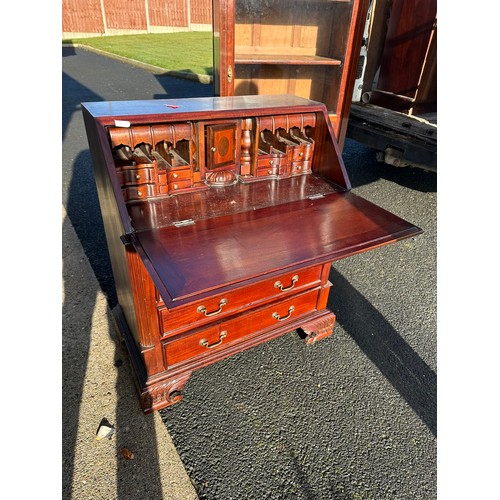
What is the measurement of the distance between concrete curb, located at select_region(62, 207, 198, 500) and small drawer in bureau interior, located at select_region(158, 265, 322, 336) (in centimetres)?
62

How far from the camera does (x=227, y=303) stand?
80.1 inches

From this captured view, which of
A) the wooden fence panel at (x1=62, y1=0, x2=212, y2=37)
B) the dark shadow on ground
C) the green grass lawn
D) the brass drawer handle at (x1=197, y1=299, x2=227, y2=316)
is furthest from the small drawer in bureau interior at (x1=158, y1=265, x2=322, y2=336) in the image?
the wooden fence panel at (x1=62, y1=0, x2=212, y2=37)

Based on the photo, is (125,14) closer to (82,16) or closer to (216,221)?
(82,16)

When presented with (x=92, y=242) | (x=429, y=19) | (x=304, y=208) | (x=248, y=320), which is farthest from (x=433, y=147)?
(x=92, y=242)

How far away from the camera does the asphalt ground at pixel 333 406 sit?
74.5 inches

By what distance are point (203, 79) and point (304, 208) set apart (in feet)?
34.5

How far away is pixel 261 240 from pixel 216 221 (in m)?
0.28

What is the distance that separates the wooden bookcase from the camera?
2.63 metres

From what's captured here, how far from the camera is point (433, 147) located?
3895 mm

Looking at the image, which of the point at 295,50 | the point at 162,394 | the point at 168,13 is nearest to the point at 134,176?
the point at 162,394

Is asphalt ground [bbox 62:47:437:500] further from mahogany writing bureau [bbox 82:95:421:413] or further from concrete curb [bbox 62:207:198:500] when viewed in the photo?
mahogany writing bureau [bbox 82:95:421:413]

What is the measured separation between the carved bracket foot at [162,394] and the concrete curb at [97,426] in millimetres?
86

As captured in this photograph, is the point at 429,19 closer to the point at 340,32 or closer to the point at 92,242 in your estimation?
the point at 340,32

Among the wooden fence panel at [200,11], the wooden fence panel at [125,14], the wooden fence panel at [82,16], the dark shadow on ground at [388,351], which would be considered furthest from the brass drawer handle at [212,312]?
the wooden fence panel at [200,11]
